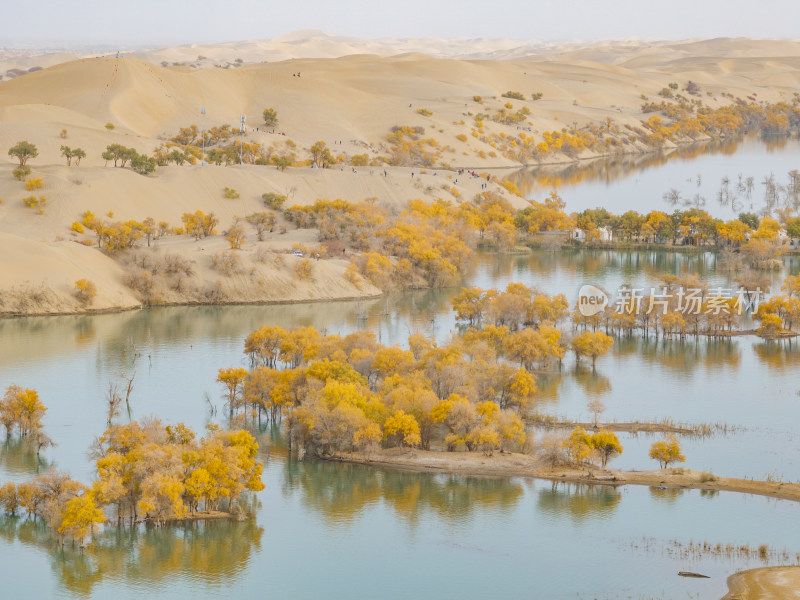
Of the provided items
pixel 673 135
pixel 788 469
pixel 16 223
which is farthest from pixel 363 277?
pixel 673 135

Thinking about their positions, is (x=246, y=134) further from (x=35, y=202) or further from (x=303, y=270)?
(x=303, y=270)

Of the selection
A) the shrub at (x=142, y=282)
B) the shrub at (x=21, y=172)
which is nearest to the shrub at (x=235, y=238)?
the shrub at (x=142, y=282)

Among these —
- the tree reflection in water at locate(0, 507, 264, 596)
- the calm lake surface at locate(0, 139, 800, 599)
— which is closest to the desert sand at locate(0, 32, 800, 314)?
the calm lake surface at locate(0, 139, 800, 599)

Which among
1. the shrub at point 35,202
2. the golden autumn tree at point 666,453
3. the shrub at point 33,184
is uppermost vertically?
the shrub at point 33,184

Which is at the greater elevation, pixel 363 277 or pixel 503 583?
pixel 363 277

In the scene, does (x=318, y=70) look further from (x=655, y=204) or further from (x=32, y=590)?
(x=32, y=590)

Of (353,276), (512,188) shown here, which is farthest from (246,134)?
(353,276)

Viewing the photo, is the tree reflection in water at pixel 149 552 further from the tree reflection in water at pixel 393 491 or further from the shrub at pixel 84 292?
the shrub at pixel 84 292
